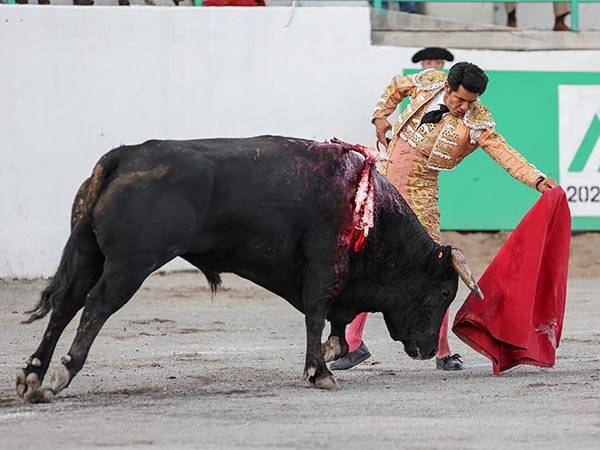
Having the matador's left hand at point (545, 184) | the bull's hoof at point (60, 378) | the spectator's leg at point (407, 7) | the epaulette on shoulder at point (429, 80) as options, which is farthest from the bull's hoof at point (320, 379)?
the spectator's leg at point (407, 7)

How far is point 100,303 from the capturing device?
6.15 m

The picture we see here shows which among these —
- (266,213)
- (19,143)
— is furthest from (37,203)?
(266,213)

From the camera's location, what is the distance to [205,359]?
8.09 metres

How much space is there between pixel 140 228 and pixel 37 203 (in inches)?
219

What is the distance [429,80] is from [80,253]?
225 cm

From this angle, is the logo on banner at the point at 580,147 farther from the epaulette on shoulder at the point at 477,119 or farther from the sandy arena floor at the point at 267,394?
the epaulette on shoulder at the point at 477,119

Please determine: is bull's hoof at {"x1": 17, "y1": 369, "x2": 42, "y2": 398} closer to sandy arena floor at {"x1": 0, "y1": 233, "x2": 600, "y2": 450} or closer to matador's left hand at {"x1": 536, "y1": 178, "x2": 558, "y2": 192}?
sandy arena floor at {"x1": 0, "y1": 233, "x2": 600, "y2": 450}

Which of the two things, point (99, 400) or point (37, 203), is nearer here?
point (99, 400)

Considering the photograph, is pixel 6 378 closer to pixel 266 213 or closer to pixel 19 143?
pixel 266 213

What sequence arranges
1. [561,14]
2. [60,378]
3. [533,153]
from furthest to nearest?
[561,14] → [533,153] → [60,378]

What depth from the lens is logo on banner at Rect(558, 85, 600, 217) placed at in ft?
39.9

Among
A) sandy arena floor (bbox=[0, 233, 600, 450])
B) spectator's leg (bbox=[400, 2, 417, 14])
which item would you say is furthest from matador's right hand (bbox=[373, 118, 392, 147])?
spectator's leg (bbox=[400, 2, 417, 14])

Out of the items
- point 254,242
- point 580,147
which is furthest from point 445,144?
point 580,147

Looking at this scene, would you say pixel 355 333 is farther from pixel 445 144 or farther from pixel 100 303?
pixel 100 303
